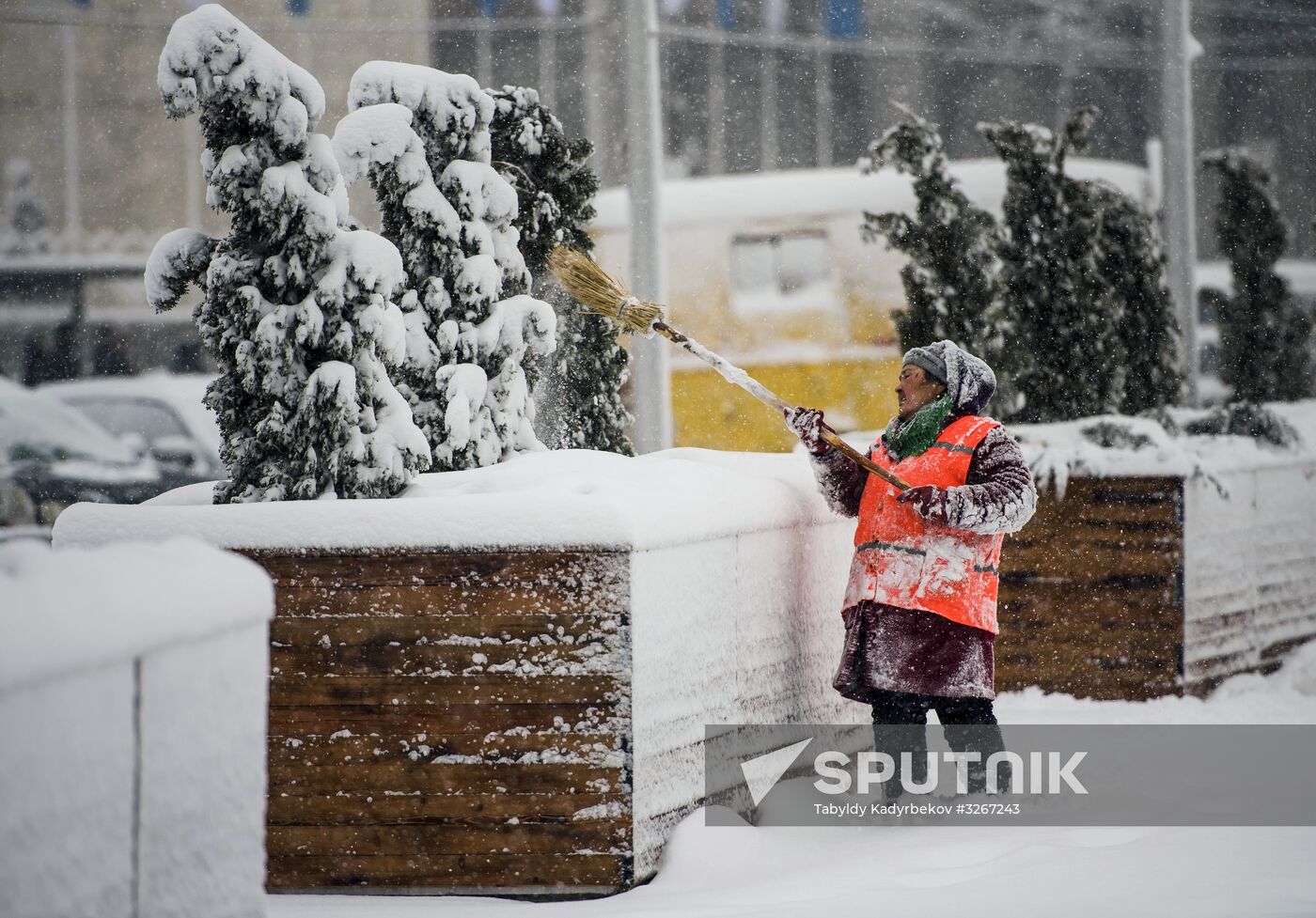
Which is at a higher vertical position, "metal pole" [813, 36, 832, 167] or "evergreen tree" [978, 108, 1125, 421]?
"metal pole" [813, 36, 832, 167]

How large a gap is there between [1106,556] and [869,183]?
29.9ft

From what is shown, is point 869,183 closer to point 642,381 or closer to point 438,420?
point 642,381

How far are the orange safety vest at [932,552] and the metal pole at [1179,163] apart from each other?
6.24m

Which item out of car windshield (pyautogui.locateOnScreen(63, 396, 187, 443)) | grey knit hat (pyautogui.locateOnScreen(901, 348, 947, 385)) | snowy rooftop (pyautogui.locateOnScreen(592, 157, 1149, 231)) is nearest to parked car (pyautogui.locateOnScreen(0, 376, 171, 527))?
car windshield (pyautogui.locateOnScreen(63, 396, 187, 443))

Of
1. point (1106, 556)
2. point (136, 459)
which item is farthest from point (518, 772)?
point (136, 459)

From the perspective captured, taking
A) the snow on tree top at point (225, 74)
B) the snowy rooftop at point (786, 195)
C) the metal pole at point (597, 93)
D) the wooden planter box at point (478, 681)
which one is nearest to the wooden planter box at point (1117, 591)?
the wooden planter box at point (478, 681)

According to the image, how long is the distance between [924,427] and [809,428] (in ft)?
1.22

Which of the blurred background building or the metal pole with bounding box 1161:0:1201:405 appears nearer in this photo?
the metal pole with bounding box 1161:0:1201:405

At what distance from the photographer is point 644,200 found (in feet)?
31.4

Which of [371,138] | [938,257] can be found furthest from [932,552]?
[938,257]

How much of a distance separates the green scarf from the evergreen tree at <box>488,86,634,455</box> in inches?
69.7

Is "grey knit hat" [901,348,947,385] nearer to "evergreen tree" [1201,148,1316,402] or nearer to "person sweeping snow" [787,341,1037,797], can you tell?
"person sweeping snow" [787,341,1037,797]

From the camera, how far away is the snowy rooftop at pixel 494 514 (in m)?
4.46

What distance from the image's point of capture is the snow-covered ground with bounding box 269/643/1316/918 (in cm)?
432
